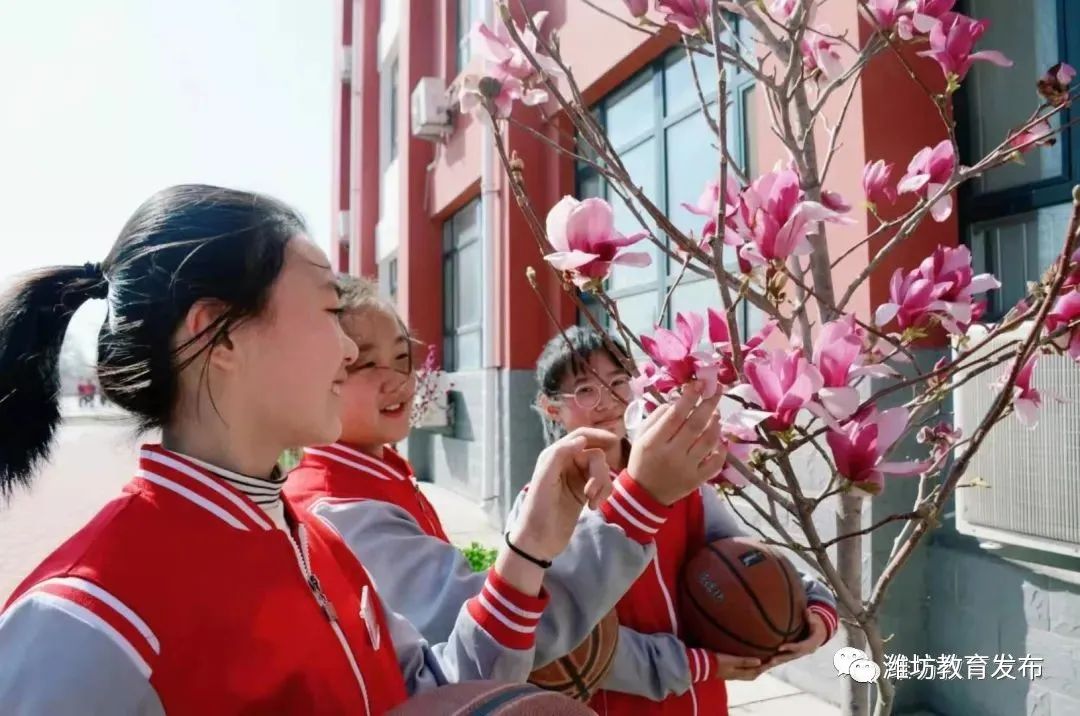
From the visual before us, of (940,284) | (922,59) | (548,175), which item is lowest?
(940,284)

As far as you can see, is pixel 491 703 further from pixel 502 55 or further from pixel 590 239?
pixel 502 55

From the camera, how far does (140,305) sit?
1074 mm

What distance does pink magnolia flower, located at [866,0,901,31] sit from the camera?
57.8 inches

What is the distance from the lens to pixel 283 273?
115cm

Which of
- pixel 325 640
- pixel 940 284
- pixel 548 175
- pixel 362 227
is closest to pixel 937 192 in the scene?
pixel 940 284

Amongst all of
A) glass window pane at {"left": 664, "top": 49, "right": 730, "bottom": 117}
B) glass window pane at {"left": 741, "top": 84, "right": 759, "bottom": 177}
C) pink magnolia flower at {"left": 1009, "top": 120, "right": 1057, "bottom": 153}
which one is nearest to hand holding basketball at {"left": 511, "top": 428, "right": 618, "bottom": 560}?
pink magnolia flower at {"left": 1009, "top": 120, "right": 1057, "bottom": 153}

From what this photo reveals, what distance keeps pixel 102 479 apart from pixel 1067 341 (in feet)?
48.6

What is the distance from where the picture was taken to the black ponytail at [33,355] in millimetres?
1081

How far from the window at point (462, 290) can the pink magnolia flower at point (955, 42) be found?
747cm

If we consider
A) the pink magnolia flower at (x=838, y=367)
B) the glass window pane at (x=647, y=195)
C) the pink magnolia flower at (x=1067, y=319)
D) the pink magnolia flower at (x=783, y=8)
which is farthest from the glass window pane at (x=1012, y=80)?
the pink magnolia flower at (x=838, y=367)

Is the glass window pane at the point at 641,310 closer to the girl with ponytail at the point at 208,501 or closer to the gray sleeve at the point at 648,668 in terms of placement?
the gray sleeve at the point at 648,668

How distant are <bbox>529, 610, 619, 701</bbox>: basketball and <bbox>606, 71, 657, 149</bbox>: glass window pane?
4477mm

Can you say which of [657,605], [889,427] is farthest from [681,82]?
[889,427]

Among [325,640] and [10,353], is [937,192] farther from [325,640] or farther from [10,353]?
[10,353]
